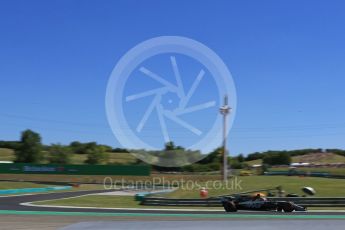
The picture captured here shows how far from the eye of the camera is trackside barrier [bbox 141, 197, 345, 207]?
83.8ft

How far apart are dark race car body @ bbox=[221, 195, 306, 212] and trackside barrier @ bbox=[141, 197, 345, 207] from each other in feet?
8.84

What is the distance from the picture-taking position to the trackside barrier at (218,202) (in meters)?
25.5

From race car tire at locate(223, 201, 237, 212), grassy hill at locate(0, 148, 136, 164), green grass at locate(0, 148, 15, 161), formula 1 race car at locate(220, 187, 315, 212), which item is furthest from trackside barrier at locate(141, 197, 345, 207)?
green grass at locate(0, 148, 15, 161)

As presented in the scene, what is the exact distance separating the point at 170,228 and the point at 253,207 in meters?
10.5

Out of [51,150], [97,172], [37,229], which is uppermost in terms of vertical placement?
[51,150]

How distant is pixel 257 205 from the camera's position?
73.5 feet

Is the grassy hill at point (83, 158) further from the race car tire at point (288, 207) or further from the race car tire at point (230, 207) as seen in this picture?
the race car tire at point (288, 207)

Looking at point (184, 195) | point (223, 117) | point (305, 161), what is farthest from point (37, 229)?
point (305, 161)

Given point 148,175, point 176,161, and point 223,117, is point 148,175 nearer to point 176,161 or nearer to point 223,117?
point 176,161

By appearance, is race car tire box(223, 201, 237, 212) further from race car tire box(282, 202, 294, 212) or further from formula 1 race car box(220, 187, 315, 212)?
race car tire box(282, 202, 294, 212)

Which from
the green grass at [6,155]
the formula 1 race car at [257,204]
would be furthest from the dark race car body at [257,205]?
the green grass at [6,155]

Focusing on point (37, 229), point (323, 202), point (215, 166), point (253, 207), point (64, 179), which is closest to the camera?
point (37, 229)

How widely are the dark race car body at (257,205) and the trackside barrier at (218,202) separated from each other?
8.84ft

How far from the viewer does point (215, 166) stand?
109500 mm
